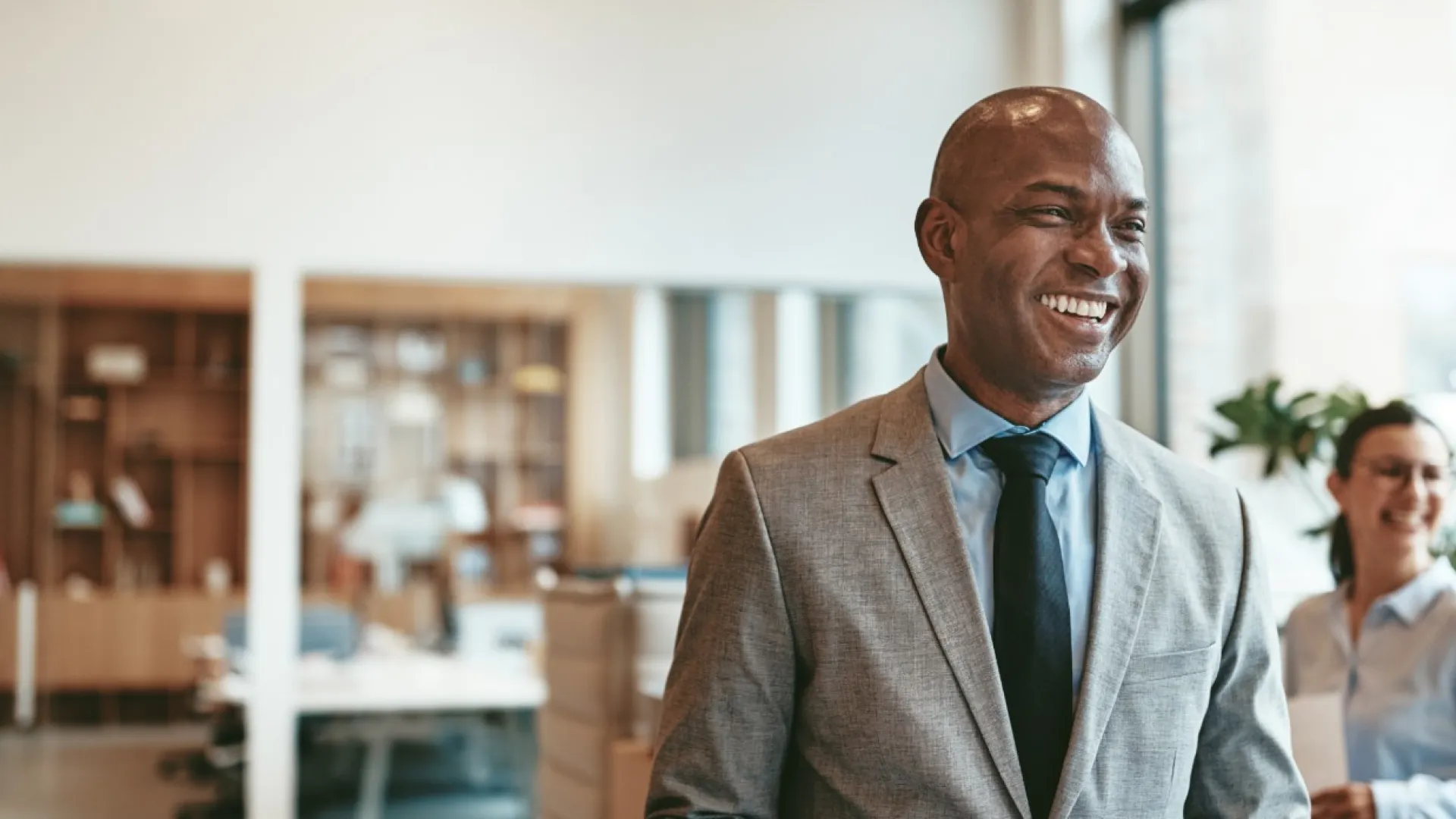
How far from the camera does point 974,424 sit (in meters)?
1.45

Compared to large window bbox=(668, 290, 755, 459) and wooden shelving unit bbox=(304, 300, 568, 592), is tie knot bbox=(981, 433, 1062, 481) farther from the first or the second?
wooden shelving unit bbox=(304, 300, 568, 592)

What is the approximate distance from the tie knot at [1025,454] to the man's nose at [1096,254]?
6.9 inches

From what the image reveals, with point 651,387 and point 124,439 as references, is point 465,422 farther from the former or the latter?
point 651,387

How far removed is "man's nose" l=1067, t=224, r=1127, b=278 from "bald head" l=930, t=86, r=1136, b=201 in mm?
76

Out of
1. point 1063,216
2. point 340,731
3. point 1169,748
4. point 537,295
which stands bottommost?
point 340,731

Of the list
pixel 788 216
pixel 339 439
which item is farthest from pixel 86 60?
pixel 339 439

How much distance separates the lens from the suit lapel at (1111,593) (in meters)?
1.32

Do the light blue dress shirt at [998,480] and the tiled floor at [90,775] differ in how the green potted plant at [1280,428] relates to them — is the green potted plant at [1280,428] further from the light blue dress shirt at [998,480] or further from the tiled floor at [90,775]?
the tiled floor at [90,775]

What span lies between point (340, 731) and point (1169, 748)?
4892 millimetres

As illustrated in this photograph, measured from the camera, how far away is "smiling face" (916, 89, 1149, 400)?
4.44ft

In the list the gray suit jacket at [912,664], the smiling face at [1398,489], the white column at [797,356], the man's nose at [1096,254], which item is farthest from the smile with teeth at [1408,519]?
the white column at [797,356]

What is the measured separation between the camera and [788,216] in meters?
5.66

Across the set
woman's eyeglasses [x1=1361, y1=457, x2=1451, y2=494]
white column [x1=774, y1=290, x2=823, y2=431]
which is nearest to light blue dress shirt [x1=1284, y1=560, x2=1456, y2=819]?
woman's eyeglasses [x1=1361, y1=457, x2=1451, y2=494]

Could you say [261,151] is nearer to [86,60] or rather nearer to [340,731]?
[86,60]
